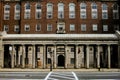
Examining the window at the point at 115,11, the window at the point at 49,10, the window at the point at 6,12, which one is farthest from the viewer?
the window at the point at 6,12

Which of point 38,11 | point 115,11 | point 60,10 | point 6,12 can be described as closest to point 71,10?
point 60,10

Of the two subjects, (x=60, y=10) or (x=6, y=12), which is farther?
(x=6, y=12)

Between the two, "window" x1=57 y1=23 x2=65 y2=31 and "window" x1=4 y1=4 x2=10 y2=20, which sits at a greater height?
"window" x1=4 y1=4 x2=10 y2=20

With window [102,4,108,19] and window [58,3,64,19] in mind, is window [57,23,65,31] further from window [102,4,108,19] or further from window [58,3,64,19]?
window [102,4,108,19]

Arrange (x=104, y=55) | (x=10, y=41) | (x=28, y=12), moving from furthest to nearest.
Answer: (x=28, y=12) < (x=104, y=55) < (x=10, y=41)

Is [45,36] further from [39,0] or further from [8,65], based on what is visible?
[39,0]

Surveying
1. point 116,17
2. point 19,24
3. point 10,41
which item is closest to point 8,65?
point 10,41

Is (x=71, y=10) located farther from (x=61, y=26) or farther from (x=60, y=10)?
(x=61, y=26)

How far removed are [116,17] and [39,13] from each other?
848 inches

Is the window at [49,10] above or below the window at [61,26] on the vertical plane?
above

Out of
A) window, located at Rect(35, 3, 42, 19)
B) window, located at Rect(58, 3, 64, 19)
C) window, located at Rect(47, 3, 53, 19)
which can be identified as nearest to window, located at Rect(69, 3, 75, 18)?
window, located at Rect(58, 3, 64, 19)

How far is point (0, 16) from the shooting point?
3799 inches

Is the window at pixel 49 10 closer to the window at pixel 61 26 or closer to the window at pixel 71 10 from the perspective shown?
the window at pixel 61 26

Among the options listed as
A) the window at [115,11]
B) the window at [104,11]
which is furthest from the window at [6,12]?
the window at [115,11]
